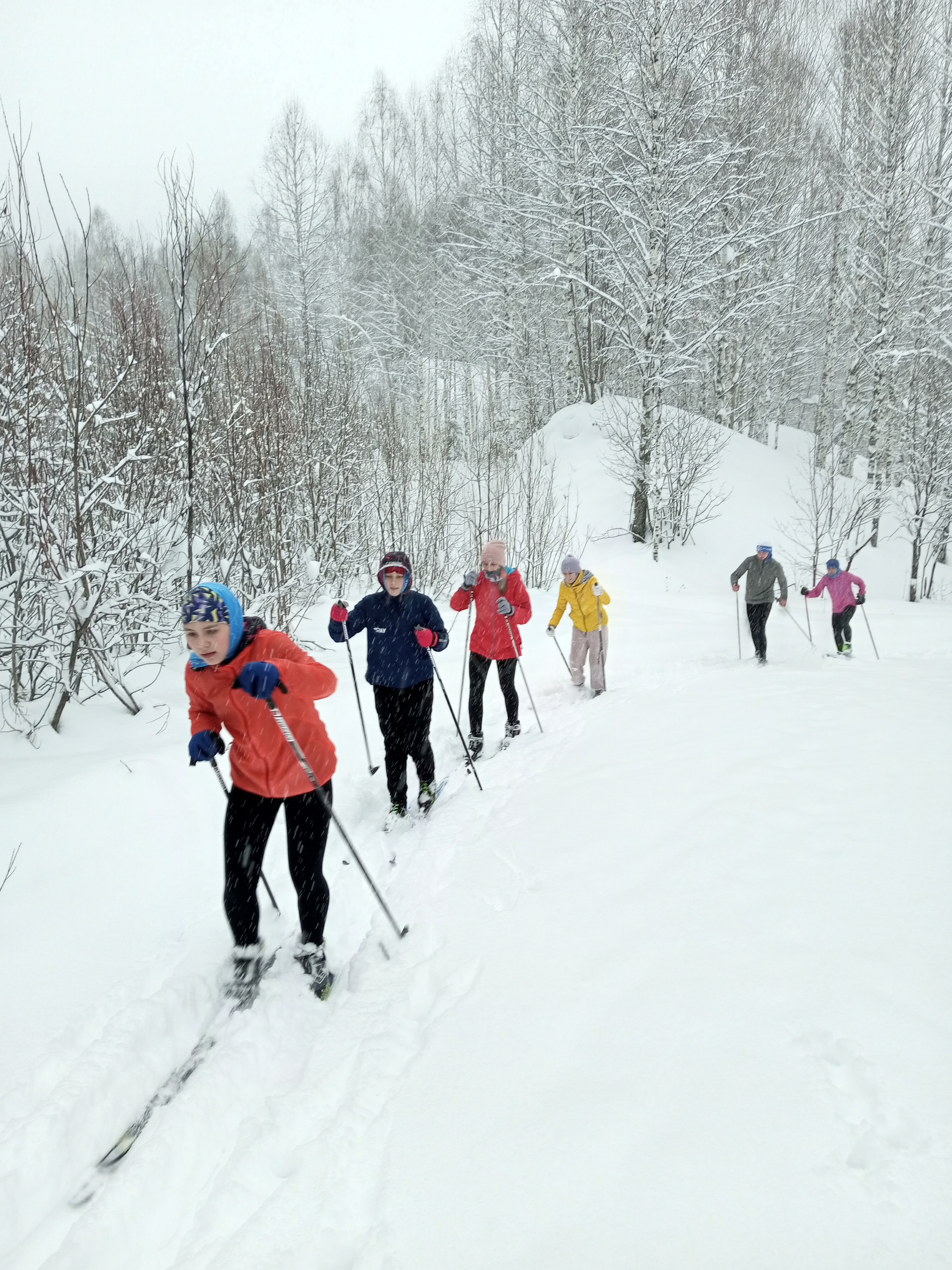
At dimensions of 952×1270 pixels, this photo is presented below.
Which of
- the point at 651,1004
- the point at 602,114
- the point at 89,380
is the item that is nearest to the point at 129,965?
the point at 651,1004

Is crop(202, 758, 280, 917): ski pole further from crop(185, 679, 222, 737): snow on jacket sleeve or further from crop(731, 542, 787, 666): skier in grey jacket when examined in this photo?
crop(731, 542, 787, 666): skier in grey jacket

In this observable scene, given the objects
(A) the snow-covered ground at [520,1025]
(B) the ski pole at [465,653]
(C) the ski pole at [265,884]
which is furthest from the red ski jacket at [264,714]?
(B) the ski pole at [465,653]

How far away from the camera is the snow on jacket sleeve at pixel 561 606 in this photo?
7.17 m

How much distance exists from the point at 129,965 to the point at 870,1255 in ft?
9.58

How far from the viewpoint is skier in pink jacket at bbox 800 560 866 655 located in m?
9.30

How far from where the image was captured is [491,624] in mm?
5812

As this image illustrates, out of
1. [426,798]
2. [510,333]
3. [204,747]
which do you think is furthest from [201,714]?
[510,333]

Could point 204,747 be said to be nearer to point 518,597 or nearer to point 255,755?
point 255,755

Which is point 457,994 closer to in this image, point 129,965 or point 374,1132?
point 374,1132

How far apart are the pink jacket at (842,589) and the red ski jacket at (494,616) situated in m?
5.98

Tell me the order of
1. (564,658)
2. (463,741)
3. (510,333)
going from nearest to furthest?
(463,741) < (564,658) < (510,333)

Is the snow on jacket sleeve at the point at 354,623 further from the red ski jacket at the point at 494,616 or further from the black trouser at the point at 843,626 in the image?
the black trouser at the point at 843,626

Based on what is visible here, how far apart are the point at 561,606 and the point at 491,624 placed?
1665 mm

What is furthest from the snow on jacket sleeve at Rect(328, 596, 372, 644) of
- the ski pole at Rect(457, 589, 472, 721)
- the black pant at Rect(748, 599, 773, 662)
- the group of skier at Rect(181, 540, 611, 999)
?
the black pant at Rect(748, 599, 773, 662)
